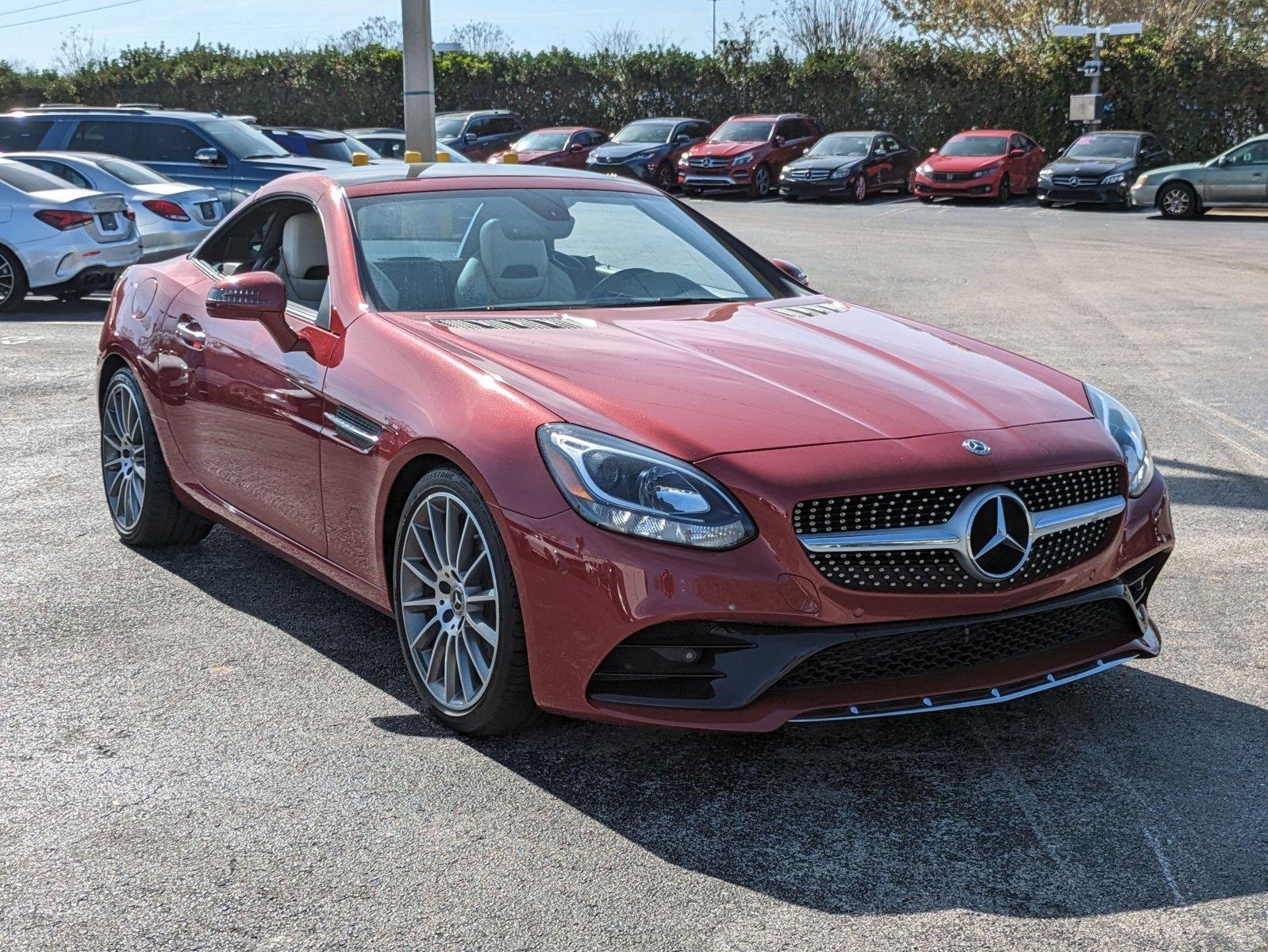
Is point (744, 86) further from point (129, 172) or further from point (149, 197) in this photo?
point (149, 197)

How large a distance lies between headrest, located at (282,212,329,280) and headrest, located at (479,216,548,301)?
21.7 inches

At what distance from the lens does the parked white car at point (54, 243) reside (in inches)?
570

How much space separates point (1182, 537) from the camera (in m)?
6.18

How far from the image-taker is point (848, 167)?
3089 centimetres

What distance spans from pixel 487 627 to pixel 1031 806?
1410 mm

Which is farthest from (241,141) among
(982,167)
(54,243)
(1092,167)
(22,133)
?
(1092,167)

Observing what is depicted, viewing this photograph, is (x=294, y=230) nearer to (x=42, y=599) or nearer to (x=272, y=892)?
(x=42, y=599)

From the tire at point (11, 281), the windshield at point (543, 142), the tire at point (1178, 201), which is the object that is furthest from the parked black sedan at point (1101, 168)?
the tire at point (11, 281)

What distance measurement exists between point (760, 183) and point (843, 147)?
1911mm

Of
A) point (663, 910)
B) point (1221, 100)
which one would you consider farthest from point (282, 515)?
point (1221, 100)

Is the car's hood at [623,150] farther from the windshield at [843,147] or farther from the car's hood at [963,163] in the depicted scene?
the car's hood at [963,163]

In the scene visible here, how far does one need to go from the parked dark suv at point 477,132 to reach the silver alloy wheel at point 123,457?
2758cm

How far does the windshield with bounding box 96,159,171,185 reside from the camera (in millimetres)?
A: 16703

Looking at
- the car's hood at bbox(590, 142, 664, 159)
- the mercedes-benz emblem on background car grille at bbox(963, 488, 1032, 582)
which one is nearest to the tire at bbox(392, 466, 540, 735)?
the mercedes-benz emblem on background car grille at bbox(963, 488, 1032, 582)
